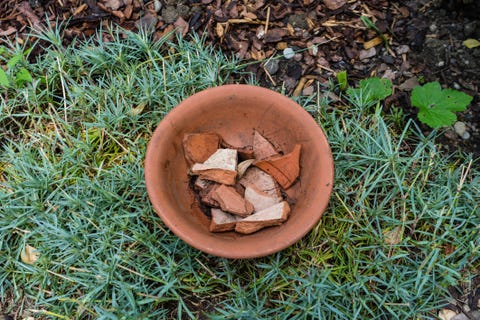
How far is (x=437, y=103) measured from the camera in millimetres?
2270

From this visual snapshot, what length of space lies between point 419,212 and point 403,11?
128cm

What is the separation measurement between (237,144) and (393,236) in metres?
0.86

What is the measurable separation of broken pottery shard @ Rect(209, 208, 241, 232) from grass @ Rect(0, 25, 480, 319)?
221 mm

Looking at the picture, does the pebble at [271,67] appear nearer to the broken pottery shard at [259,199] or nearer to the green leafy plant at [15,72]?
the broken pottery shard at [259,199]

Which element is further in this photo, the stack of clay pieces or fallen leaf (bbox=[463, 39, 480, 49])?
fallen leaf (bbox=[463, 39, 480, 49])

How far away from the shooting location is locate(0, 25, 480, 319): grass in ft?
6.59

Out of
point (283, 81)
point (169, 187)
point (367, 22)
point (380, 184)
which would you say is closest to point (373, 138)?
point (380, 184)

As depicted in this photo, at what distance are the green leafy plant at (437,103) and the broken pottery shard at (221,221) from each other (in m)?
1.10

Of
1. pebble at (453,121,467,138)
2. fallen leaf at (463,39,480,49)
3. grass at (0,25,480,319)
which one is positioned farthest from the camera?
fallen leaf at (463,39,480,49)

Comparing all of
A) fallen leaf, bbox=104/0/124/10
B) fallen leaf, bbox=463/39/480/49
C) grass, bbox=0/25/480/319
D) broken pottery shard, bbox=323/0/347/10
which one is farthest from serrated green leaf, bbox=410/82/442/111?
fallen leaf, bbox=104/0/124/10

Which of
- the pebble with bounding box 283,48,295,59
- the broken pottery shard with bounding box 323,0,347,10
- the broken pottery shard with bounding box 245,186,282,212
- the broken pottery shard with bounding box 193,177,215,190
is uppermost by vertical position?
the broken pottery shard with bounding box 323,0,347,10

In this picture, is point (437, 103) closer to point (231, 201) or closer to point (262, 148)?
point (262, 148)

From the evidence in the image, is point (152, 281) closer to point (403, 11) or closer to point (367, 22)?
point (367, 22)

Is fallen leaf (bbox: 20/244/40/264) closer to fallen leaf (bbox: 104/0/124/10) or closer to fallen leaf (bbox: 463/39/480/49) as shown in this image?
fallen leaf (bbox: 104/0/124/10)
